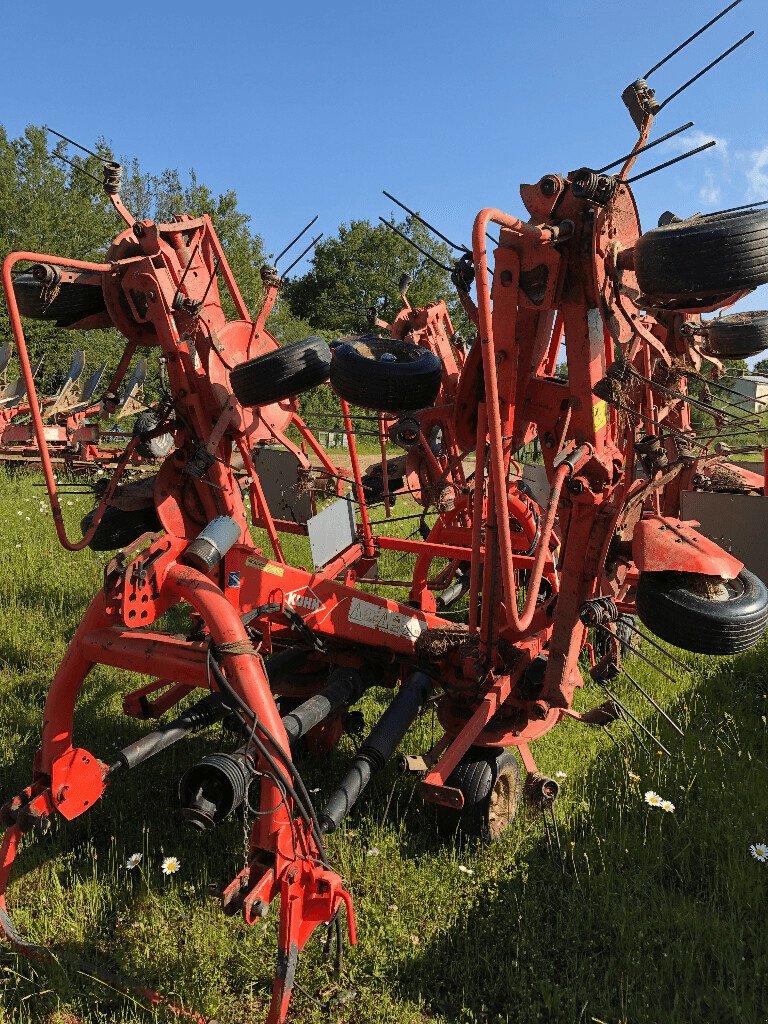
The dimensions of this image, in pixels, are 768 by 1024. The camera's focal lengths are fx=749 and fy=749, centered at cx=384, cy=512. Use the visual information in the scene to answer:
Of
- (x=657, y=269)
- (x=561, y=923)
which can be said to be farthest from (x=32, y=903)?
(x=657, y=269)

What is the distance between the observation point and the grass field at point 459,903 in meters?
2.86

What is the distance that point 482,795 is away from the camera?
3686 mm

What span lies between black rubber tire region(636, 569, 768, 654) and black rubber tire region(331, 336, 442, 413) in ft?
4.41

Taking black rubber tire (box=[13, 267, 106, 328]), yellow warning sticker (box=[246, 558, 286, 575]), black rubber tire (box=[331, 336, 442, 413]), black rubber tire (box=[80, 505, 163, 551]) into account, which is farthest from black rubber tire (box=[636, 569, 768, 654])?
black rubber tire (box=[13, 267, 106, 328])

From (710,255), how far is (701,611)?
1.45 metres

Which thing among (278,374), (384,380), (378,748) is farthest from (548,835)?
(278,374)

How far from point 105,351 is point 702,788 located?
23.1m

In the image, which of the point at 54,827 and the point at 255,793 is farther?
Answer: the point at 255,793

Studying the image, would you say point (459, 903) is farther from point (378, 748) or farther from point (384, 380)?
point (384, 380)

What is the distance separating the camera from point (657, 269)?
2986 millimetres

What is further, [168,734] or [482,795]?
[482,795]

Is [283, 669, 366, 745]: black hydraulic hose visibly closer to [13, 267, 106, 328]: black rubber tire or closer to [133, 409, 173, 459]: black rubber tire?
[133, 409, 173, 459]: black rubber tire

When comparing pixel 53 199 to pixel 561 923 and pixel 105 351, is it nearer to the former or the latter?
pixel 105 351

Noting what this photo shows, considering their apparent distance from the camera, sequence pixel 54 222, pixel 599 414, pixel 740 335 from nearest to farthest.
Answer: pixel 599 414
pixel 740 335
pixel 54 222
